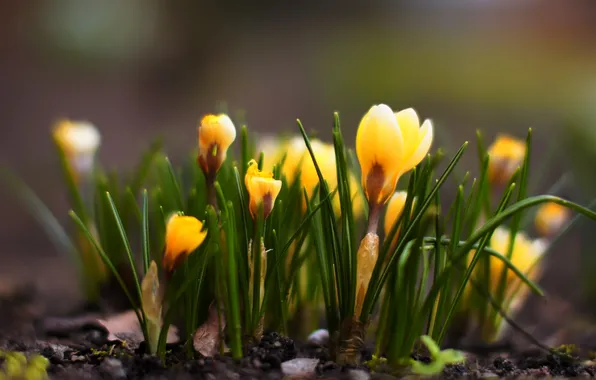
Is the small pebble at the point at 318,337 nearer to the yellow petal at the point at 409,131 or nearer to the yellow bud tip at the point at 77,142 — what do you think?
the yellow petal at the point at 409,131

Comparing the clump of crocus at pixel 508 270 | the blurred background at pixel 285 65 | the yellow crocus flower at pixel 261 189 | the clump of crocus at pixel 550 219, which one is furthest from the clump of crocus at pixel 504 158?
the blurred background at pixel 285 65

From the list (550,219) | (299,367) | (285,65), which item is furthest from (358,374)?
(285,65)

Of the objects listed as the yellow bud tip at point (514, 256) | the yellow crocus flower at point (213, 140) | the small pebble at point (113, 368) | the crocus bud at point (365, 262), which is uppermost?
the yellow crocus flower at point (213, 140)

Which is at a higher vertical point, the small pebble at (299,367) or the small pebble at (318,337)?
the small pebble at (299,367)

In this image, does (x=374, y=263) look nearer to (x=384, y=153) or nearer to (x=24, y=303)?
(x=384, y=153)

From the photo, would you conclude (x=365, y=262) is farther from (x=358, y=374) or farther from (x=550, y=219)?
(x=550, y=219)

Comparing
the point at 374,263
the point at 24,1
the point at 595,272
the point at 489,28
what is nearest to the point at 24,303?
the point at 374,263
